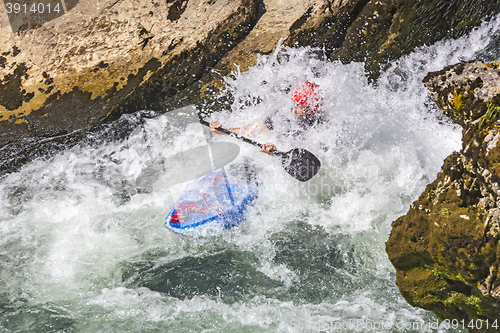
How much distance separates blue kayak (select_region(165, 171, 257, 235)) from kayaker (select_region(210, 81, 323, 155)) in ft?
1.84

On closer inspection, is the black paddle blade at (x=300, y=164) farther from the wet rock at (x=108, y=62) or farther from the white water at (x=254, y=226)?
the wet rock at (x=108, y=62)

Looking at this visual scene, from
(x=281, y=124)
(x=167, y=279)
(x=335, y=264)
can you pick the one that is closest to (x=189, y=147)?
(x=281, y=124)

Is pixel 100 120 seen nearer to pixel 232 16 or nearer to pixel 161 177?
pixel 161 177

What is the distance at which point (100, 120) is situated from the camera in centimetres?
475

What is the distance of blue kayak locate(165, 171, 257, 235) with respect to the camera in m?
3.66

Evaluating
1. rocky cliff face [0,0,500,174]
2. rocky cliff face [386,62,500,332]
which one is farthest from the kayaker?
rocky cliff face [386,62,500,332]

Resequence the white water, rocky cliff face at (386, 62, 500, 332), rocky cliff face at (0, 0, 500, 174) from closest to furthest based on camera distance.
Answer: rocky cliff face at (386, 62, 500, 332), the white water, rocky cliff face at (0, 0, 500, 174)

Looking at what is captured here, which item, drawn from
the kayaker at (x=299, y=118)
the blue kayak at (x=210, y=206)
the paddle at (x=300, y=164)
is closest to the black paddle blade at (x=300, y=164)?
the paddle at (x=300, y=164)

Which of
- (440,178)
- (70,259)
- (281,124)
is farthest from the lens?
(281,124)

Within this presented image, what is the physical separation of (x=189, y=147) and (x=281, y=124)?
1241 mm

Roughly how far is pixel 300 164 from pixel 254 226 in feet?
2.78

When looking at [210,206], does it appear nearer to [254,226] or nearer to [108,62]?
[254,226]

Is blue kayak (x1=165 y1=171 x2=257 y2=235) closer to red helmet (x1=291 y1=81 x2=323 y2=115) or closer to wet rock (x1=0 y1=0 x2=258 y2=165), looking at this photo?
red helmet (x1=291 y1=81 x2=323 y2=115)

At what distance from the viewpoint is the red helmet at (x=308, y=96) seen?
4.10m
